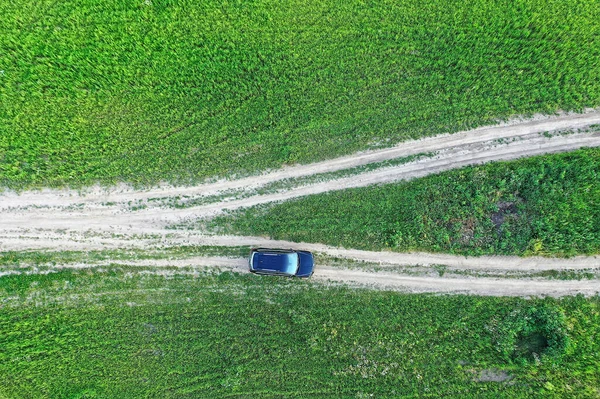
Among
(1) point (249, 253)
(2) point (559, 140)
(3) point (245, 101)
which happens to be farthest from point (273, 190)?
(2) point (559, 140)

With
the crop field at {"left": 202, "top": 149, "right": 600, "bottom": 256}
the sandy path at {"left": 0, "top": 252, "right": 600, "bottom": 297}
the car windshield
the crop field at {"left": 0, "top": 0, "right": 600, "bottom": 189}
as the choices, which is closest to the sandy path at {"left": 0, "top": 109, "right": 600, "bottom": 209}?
the crop field at {"left": 0, "top": 0, "right": 600, "bottom": 189}

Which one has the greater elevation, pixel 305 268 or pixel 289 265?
pixel 289 265

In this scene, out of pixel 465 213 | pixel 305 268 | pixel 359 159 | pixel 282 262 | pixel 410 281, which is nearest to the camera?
pixel 282 262

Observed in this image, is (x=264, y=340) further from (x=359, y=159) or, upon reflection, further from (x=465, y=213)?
(x=465, y=213)

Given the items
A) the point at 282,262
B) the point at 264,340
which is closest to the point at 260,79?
the point at 282,262

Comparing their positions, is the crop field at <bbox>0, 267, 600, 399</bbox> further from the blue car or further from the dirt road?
the blue car

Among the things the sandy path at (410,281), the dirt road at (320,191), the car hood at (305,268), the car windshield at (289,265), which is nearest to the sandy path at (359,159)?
the dirt road at (320,191)

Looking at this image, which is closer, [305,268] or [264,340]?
[305,268]
